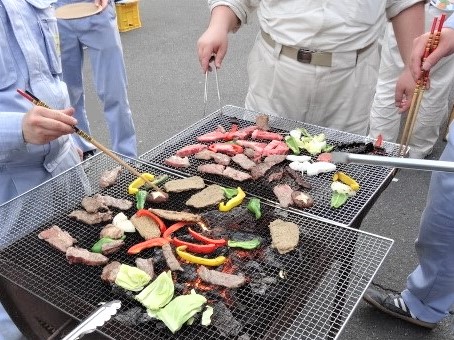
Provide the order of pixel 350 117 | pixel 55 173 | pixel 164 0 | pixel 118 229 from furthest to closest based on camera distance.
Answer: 1. pixel 164 0
2. pixel 350 117
3. pixel 55 173
4. pixel 118 229

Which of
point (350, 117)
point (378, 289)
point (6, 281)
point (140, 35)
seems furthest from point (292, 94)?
point (140, 35)

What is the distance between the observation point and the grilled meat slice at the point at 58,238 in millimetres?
1607

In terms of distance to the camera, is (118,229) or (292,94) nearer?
(118,229)

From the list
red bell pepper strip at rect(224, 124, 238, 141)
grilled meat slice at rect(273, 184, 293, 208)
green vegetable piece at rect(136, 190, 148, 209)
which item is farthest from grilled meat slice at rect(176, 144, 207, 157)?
grilled meat slice at rect(273, 184, 293, 208)

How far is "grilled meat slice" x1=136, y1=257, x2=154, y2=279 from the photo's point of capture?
1.51 m

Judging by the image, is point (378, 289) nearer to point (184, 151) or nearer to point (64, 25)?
point (184, 151)

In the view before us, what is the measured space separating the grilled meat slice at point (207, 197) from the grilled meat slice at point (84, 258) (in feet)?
1.37

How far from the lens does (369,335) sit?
268 centimetres

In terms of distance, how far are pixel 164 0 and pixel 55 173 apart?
8.09m

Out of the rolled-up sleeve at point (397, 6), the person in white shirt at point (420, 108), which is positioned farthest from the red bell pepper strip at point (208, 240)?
the person in white shirt at point (420, 108)

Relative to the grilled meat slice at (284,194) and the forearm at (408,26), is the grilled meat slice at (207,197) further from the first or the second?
the forearm at (408,26)

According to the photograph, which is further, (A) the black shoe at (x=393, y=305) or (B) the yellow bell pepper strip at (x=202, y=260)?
(A) the black shoe at (x=393, y=305)

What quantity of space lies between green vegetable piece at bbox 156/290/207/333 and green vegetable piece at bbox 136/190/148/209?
535 millimetres

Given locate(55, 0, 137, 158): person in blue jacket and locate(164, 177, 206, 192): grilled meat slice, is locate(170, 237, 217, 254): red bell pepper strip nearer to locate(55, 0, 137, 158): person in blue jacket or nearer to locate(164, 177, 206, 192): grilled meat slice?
locate(164, 177, 206, 192): grilled meat slice
